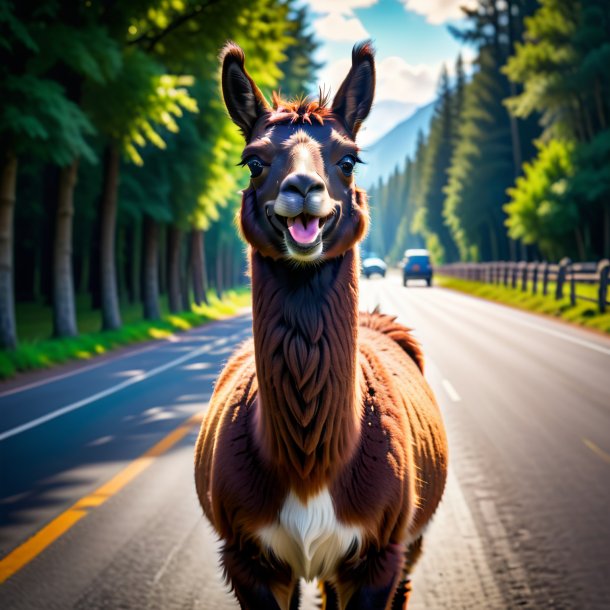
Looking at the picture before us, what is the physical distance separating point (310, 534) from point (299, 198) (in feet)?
4.19

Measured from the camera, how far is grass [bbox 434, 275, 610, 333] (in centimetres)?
2045

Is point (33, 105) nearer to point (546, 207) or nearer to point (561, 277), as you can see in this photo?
point (561, 277)

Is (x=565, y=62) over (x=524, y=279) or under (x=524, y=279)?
over

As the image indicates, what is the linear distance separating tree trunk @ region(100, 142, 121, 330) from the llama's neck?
1941cm

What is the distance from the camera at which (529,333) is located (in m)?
18.5

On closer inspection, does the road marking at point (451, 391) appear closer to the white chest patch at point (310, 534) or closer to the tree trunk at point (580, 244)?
the white chest patch at point (310, 534)

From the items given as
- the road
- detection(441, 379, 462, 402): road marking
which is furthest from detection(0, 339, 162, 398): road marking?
detection(441, 379, 462, 402): road marking

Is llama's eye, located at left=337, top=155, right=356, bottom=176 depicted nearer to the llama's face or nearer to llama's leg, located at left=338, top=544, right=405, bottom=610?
the llama's face

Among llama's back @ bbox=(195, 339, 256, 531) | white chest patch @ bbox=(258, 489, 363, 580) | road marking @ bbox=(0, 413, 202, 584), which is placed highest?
llama's back @ bbox=(195, 339, 256, 531)

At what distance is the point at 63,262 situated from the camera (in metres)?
18.6

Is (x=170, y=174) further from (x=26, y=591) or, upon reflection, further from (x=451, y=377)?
(x=26, y=591)

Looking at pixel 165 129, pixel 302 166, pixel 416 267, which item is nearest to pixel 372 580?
pixel 302 166

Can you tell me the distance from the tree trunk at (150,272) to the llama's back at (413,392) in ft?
72.0

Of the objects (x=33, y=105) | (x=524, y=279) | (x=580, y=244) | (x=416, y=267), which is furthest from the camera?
(x=416, y=267)
